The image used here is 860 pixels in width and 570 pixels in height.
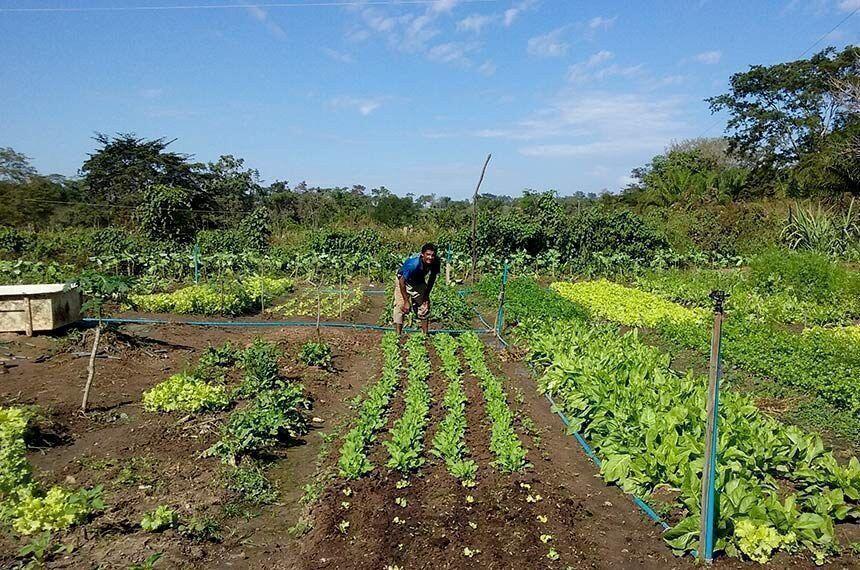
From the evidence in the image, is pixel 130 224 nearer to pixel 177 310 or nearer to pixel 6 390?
pixel 177 310

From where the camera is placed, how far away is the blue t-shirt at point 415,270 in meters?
8.76

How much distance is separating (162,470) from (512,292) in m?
9.56

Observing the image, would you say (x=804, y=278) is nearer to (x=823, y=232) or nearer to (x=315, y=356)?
(x=823, y=232)

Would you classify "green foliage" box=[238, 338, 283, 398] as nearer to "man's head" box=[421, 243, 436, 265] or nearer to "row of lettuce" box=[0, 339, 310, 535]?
"row of lettuce" box=[0, 339, 310, 535]

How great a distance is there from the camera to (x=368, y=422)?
5633 millimetres

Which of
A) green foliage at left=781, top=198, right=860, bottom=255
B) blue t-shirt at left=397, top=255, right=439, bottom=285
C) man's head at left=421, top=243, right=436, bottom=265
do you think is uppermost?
green foliage at left=781, top=198, right=860, bottom=255

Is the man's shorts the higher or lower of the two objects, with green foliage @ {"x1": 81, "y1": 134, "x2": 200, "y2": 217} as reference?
lower

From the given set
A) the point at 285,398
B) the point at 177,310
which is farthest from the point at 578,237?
the point at 285,398

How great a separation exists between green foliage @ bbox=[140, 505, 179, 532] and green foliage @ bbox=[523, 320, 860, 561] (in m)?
3.18

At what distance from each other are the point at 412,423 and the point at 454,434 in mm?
405

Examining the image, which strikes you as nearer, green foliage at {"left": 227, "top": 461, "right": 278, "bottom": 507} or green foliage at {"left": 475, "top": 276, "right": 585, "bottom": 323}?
green foliage at {"left": 227, "top": 461, "right": 278, "bottom": 507}

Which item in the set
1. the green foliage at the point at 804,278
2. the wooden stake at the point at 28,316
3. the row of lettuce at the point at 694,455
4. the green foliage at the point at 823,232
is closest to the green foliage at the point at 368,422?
the row of lettuce at the point at 694,455

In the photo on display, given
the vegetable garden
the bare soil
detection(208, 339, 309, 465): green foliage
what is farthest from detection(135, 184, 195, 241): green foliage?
detection(208, 339, 309, 465): green foliage

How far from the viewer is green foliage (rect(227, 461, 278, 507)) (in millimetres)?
4434
